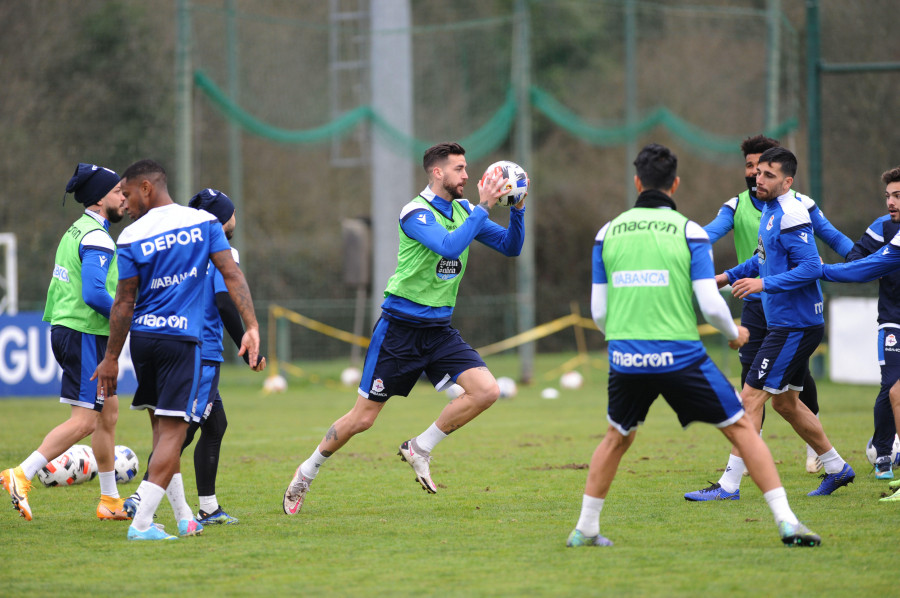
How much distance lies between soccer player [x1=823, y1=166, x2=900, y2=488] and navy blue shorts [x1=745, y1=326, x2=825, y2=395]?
0.48 metres

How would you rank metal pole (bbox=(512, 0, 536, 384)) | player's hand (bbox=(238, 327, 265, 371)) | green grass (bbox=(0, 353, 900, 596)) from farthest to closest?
1. metal pole (bbox=(512, 0, 536, 384))
2. player's hand (bbox=(238, 327, 265, 371))
3. green grass (bbox=(0, 353, 900, 596))

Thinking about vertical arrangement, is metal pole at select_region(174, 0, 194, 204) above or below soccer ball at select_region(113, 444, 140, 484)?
above

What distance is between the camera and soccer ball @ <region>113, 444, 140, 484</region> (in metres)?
8.83

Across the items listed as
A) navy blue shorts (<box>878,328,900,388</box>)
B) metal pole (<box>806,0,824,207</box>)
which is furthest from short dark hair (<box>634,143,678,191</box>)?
metal pole (<box>806,0,824,207</box>)

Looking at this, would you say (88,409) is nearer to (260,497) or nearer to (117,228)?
(260,497)

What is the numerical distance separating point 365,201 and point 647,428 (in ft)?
44.5

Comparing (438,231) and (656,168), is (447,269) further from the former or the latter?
(656,168)

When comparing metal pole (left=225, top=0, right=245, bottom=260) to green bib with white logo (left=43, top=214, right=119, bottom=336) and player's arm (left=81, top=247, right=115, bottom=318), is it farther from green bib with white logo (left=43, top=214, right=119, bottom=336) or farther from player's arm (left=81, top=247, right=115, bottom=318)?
player's arm (left=81, top=247, right=115, bottom=318)

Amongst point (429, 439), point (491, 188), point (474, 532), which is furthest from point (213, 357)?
point (491, 188)

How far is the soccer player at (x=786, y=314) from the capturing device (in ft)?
24.8

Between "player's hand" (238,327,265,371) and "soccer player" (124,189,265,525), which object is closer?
"player's hand" (238,327,265,371)

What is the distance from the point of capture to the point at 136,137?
19.7m

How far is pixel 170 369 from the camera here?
6395 millimetres

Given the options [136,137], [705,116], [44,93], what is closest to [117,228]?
[136,137]
